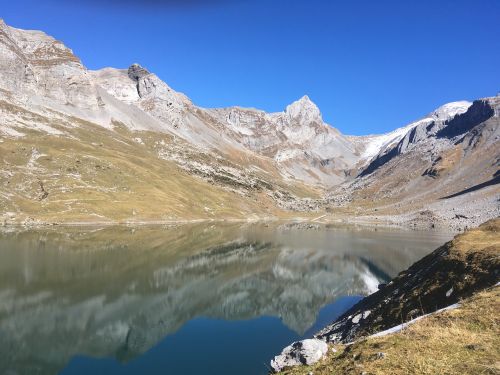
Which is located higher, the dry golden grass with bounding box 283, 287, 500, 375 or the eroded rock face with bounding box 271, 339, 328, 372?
the dry golden grass with bounding box 283, 287, 500, 375

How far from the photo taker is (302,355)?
23.7 m

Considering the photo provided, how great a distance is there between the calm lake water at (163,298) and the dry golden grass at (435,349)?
2054 cm

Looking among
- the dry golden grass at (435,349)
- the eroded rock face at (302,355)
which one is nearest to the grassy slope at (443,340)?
the dry golden grass at (435,349)

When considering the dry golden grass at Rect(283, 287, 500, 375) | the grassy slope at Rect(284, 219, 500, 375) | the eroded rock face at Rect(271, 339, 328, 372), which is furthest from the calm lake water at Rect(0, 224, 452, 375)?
the dry golden grass at Rect(283, 287, 500, 375)

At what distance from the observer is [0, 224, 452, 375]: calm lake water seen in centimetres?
4412

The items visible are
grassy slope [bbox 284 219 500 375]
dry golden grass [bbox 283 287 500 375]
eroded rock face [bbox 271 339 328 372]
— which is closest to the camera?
dry golden grass [bbox 283 287 500 375]

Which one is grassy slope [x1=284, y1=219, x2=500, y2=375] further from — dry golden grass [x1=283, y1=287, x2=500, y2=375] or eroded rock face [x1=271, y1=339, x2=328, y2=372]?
eroded rock face [x1=271, y1=339, x2=328, y2=372]

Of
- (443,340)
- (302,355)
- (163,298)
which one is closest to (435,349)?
(443,340)

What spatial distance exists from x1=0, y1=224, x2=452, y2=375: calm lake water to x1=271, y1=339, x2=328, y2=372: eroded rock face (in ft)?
56.7

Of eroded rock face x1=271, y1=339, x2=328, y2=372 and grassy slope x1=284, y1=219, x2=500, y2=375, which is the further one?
eroded rock face x1=271, y1=339, x2=328, y2=372

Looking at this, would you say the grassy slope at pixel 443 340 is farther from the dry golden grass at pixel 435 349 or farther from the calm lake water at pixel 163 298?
the calm lake water at pixel 163 298

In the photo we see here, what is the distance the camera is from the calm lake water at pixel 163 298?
4412cm

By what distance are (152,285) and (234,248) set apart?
177ft

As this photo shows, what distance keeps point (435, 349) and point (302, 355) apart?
7.07m
